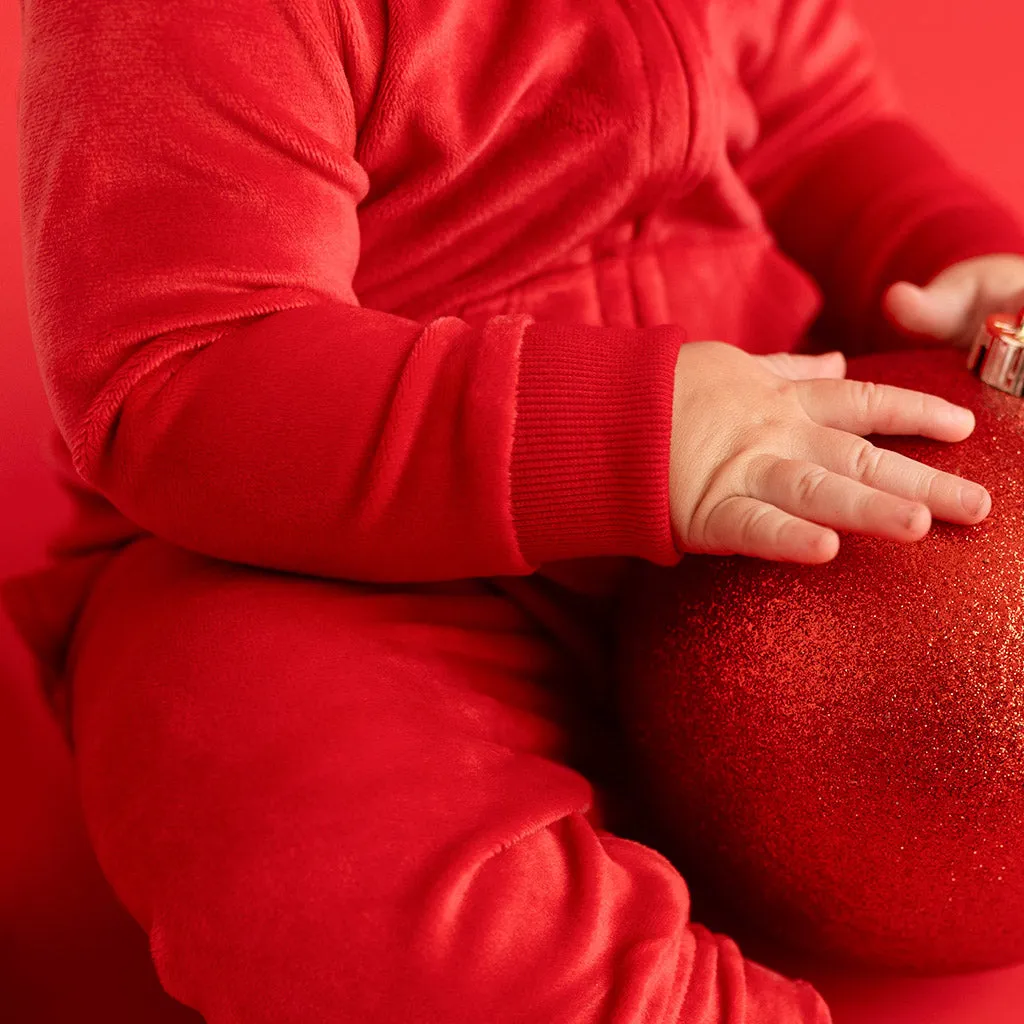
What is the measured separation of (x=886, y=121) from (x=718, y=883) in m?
0.55

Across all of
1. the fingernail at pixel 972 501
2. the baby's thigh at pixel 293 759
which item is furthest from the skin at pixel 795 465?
the baby's thigh at pixel 293 759

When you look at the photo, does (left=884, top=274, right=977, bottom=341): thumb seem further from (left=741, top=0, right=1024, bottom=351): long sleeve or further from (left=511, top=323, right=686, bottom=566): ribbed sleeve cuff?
(left=511, top=323, right=686, bottom=566): ribbed sleeve cuff

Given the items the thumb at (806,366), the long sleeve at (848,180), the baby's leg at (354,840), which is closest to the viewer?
the baby's leg at (354,840)

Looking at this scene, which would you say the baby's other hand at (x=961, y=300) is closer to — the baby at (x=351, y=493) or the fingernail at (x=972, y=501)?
the baby at (x=351, y=493)

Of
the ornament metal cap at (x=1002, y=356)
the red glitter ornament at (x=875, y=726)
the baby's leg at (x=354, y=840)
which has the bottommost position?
the baby's leg at (x=354, y=840)

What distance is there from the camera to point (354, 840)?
44 cm

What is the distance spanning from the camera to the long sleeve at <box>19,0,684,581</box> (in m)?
0.47

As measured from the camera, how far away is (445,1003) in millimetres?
424

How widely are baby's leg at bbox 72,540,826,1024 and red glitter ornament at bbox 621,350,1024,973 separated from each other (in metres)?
0.05

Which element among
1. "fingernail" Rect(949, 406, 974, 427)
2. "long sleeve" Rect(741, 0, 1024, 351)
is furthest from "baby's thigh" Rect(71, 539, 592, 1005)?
"long sleeve" Rect(741, 0, 1024, 351)

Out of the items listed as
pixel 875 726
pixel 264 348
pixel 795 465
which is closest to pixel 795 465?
pixel 795 465

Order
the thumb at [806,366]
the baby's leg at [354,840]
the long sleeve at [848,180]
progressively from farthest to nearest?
the long sleeve at [848,180]
the thumb at [806,366]
the baby's leg at [354,840]

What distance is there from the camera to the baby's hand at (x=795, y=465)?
1.49 ft

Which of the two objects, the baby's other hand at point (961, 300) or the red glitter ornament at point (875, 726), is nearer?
the red glitter ornament at point (875, 726)
